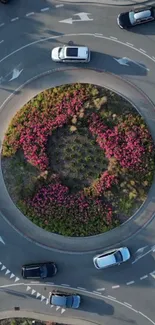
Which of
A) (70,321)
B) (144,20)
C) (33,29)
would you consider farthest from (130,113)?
(70,321)

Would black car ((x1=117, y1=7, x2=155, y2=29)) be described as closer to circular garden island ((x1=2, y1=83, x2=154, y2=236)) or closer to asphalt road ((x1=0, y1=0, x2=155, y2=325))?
asphalt road ((x1=0, y1=0, x2=155, y2=325))

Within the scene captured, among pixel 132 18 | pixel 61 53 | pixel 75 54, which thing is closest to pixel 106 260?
pixel 75 54

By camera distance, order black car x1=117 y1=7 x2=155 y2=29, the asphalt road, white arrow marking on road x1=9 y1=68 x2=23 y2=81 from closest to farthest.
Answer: black car x1=117 y1=7 x2=155 y2=29 → the asphalt road → white arrow marking on road x1=9 y1=68 x2=23 y2=81

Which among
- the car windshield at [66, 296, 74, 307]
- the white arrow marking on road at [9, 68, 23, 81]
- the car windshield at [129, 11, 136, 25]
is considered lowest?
the car windshield at [66, 296, 74, 307]

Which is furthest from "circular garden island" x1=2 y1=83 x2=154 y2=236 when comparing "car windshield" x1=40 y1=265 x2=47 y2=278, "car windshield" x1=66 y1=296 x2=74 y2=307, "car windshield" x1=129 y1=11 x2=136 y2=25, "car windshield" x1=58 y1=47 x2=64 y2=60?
"car windshield" x1=129 y1=11 x2=136 y2=25

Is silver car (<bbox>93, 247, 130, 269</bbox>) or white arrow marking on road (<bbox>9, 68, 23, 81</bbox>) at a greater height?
white arrow marking on road (<bbox>9, 68, 23, 81</bbox>)

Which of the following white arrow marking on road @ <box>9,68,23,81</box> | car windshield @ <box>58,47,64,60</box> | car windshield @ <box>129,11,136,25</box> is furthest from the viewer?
white arrow marking on road @ <box>9,68,23,81</box>

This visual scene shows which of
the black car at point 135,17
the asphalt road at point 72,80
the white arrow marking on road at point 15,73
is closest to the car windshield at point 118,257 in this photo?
the asphalt road at point 72,80

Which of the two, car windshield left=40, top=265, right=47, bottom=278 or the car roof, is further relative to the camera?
car windshield left=40, top=265, right=47, bottom=278
